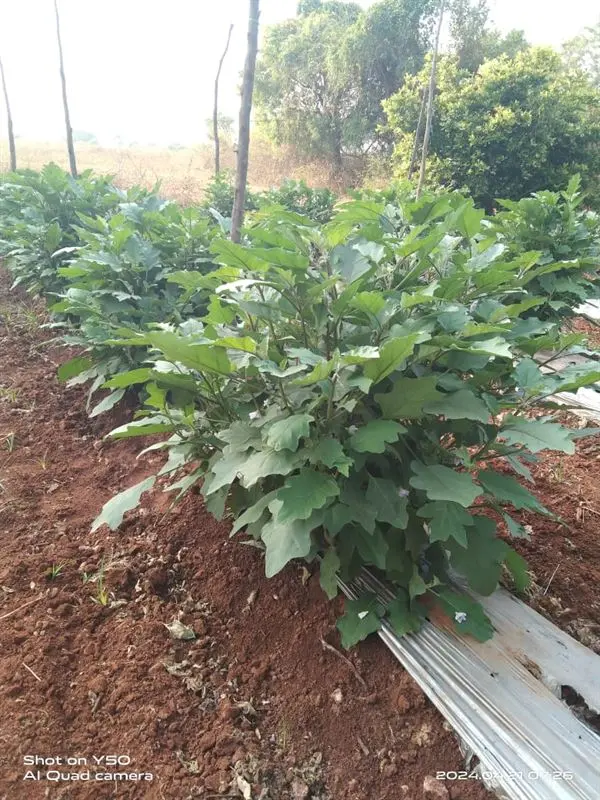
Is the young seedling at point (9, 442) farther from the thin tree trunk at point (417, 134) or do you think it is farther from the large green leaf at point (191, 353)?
the thin tree trunk at point (417, 134)

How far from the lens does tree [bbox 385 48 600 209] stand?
393 inches

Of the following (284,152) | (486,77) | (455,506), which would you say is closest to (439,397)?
(455,506)

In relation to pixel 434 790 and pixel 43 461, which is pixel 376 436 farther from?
Answer: pixel 43 461

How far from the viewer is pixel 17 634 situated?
168 cm

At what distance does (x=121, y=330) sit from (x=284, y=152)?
64.4 ft

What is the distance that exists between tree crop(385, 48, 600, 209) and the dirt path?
10198 mm

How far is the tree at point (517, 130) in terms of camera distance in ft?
32.8

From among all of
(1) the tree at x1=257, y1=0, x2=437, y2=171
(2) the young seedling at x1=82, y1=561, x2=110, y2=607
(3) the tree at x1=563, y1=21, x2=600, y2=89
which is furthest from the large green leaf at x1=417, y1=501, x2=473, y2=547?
(3) the tree at x1=563, y1=21, x2=600, y2=89

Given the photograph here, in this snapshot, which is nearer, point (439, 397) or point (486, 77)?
point (439, 397)

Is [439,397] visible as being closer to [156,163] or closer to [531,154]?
[531,154]

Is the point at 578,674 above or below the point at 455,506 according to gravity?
below

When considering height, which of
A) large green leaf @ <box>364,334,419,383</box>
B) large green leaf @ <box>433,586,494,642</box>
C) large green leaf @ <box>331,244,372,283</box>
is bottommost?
large green leaf @ <box>433,586,494,642</box>

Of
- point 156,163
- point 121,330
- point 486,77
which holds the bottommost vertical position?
point 156,163

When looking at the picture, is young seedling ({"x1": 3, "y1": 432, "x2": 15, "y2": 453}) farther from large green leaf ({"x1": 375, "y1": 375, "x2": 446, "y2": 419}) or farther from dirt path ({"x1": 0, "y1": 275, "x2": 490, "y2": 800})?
large green leaf ({"x1": 375, "y1": 375, "x2": 446, "y2": 419})
